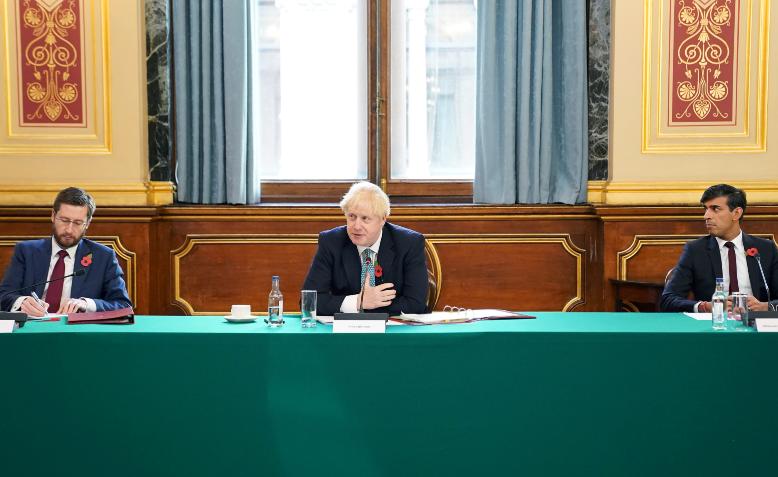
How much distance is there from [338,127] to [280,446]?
312 cm

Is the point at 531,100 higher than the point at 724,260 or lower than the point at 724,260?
higher

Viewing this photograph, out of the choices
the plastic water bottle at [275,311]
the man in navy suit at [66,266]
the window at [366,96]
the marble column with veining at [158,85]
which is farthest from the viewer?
the window at [366,96]

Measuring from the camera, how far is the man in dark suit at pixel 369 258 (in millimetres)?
3578

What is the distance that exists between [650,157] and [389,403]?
9.54 ft

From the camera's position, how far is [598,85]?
5.29m

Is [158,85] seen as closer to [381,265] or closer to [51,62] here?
[51,62]

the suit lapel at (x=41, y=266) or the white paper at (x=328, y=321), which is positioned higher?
the suit lapel at (x=41, y=266)

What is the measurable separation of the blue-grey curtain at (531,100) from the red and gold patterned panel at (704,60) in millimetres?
526

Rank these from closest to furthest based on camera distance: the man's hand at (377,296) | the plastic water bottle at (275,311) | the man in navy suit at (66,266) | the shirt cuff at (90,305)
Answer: the plastic water bottle at (275,311), the man's hand at (377,296), the shirt cuff at (90,305), the man in navy suit at (66,266)

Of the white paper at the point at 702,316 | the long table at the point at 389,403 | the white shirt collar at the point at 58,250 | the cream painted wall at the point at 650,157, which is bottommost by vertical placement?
the long table at the point at 389,403

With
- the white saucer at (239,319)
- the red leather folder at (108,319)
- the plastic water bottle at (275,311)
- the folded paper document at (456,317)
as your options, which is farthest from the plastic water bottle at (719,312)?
the red leather folder at (108,319)

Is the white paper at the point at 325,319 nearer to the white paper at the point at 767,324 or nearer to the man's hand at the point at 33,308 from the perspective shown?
the man's hand at the point at 33,308

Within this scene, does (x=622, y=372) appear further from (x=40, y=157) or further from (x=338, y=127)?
(x=40, y=157)

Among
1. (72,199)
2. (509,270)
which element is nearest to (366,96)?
(509,270)
